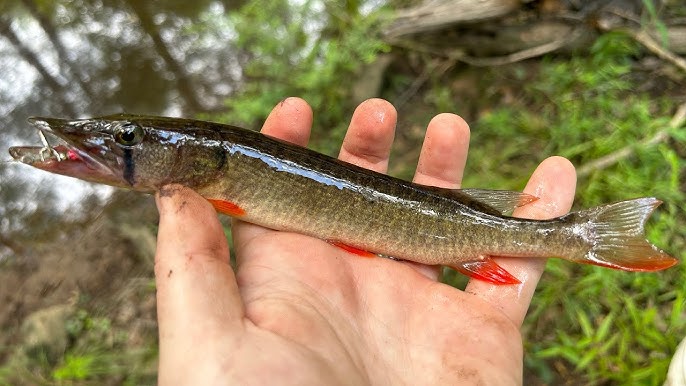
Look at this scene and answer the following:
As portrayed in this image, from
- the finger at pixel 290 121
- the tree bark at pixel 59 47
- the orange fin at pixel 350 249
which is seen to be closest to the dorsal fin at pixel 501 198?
the orange fin at pixel 350 249

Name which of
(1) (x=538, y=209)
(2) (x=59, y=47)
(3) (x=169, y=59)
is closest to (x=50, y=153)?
(1) (x=538, y=209)

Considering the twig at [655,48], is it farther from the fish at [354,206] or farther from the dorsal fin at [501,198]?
the dorsal fin at [501,198]

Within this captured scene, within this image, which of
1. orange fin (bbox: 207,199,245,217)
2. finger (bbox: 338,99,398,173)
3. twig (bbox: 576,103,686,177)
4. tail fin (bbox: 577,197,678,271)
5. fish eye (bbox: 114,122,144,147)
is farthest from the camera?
Answer: twig (bbox: 576,103,686,177)

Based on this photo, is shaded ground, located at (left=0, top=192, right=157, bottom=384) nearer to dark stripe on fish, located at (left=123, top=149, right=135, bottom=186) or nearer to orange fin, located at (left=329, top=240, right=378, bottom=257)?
dark stripe on fish, located at (left=123, top=149, right=135, bottom=186)

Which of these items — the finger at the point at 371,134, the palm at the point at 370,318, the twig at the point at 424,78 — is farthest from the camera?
the twig at the point at 424,78

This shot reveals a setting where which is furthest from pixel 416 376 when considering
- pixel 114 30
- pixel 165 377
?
pixel 114 30

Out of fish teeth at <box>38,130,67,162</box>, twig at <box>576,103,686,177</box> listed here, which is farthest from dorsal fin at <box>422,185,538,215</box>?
fish teeth at <box>38,130,67,162</box>

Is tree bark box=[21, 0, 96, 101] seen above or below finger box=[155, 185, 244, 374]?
above
